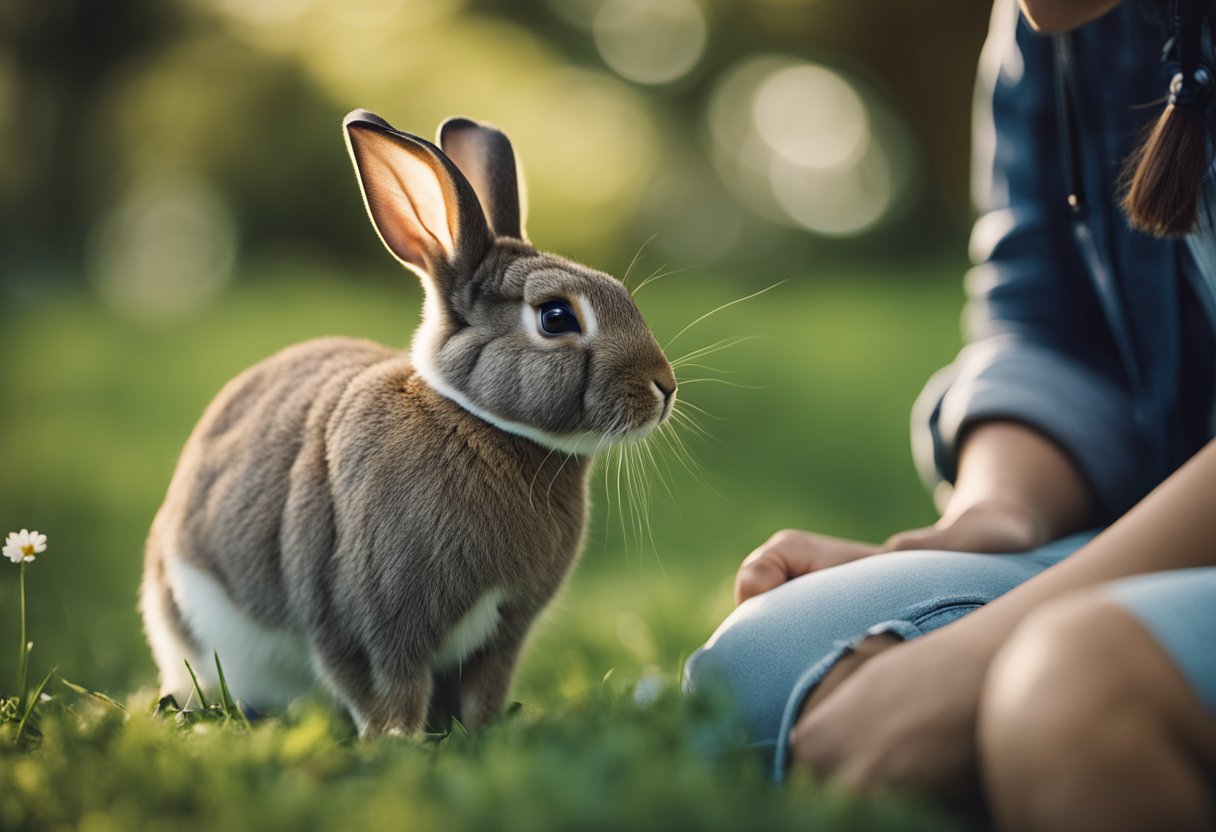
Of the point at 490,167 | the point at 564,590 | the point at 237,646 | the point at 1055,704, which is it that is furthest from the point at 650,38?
the point at 1055,704

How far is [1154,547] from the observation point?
136cm

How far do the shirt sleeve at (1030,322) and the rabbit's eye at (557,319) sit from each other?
34.5 inches

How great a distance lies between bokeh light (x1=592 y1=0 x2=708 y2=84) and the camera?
7078 mm

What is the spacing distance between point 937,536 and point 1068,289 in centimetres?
74

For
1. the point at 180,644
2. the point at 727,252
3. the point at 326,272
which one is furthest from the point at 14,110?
the point at 180,644

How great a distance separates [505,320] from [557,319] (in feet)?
0.27

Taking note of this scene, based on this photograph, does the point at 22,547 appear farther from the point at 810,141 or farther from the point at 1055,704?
the point at 810,141

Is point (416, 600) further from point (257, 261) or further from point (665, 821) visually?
point (257, 261)

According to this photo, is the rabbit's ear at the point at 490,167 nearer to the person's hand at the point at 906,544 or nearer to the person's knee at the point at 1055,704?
the person's hand at the point at 906,544

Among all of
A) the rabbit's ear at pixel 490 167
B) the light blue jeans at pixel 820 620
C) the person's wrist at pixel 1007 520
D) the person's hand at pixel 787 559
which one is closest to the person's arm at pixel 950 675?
the light blue jeans at pixel 820 620

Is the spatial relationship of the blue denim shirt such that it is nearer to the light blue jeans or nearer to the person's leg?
the light blue jeans

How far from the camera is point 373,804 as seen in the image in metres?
1.16

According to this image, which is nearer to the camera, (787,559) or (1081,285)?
(787,559)

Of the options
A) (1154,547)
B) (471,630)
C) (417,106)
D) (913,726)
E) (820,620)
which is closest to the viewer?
(913,726)
